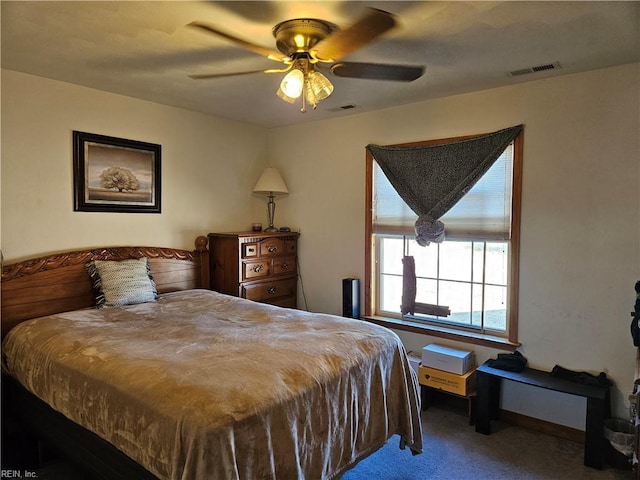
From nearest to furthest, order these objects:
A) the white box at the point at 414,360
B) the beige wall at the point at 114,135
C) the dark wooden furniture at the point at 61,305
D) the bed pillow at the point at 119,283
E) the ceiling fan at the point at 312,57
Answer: the dark wooden furniture at the point at 61,305 < the ceiling fan at the point at 312,57 < the beige wall at the point at 114,135 < the bed pillow at the point at 119,283 < the white box at the point at 414,360

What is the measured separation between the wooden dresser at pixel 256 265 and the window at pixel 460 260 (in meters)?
0.89

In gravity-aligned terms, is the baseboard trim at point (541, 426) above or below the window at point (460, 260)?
below

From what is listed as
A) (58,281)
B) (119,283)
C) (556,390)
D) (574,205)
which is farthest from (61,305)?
(574,205)

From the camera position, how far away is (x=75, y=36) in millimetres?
2223

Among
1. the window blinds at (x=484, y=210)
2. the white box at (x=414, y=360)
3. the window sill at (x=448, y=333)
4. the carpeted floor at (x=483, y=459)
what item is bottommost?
the carpeted floor at (x=483, y=459)

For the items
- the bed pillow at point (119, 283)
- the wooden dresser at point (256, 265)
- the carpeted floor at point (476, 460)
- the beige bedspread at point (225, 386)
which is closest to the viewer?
the beige bedspread at point (225, 386)

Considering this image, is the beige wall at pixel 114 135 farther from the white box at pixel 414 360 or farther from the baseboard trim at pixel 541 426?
the baseboard trim at pixel 541 426

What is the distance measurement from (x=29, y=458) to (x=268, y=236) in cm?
243

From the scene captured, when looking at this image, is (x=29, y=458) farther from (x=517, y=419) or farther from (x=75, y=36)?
(x=517, y=419)

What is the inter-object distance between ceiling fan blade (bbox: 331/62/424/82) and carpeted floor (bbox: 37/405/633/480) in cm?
227

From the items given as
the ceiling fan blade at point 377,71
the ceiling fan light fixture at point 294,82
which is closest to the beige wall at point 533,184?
the ceiling fan blade at point 377,71

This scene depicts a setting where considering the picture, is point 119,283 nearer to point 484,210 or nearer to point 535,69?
point 484,210

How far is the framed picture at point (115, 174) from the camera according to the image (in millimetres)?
3111

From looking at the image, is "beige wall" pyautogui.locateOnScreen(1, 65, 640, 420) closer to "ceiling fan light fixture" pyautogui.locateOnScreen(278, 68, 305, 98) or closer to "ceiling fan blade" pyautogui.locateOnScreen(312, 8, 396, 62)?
"ceiling fan blade" pyautogui.locateOnScreen(312, 8, 396, 62)
